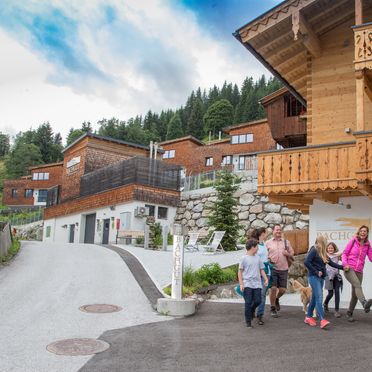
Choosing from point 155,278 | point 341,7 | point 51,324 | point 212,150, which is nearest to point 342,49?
point 341,7

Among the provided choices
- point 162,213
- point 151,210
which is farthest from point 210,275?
point 162,213

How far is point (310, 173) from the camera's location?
12.4 meters

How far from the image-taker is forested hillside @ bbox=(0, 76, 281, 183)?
8650 centimetres

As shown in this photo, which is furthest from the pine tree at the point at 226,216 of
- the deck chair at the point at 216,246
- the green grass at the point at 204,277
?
the green grass at the point at 204,277

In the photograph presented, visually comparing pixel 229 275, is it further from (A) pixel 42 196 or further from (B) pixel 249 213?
(A) pixel 42 196

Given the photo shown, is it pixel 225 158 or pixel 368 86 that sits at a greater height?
pixel 225 158

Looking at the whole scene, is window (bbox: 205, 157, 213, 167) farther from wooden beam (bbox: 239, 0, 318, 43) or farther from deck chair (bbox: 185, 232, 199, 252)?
wooden beam (bbox: 239, 0, 318, 43)

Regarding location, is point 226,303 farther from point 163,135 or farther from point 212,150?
point 163,135

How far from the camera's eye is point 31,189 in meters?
67.2

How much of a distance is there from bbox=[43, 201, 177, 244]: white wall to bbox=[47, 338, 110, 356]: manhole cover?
22.8 meters

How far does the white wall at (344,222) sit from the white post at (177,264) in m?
4.43

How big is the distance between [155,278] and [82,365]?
8024mm

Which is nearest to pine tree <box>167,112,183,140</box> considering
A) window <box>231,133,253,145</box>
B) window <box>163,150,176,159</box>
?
window <box>163,150,176,159</box>

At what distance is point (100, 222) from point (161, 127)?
80245 mm
